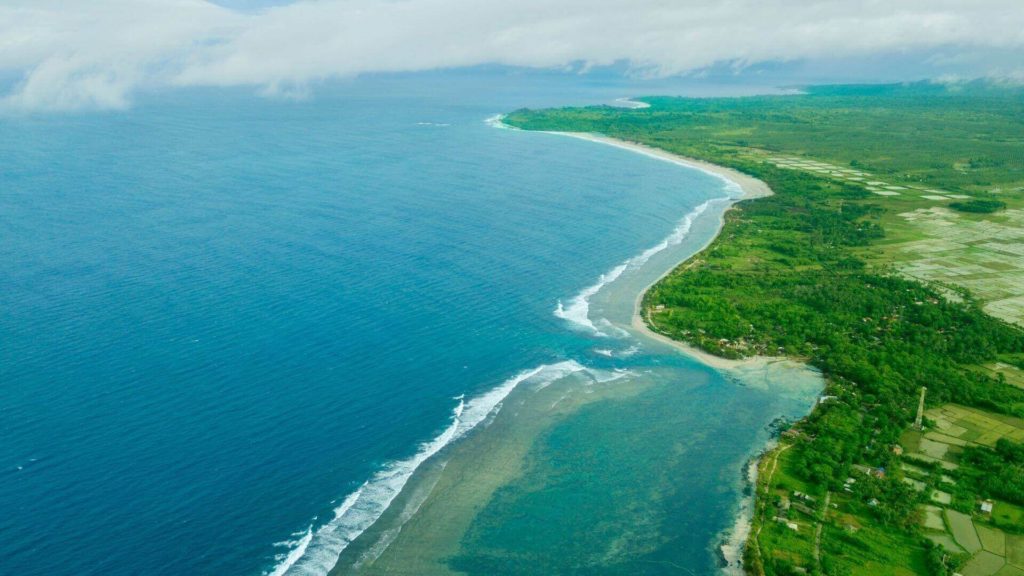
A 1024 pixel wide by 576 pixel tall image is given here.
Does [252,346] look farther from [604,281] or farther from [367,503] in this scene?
[604,281]

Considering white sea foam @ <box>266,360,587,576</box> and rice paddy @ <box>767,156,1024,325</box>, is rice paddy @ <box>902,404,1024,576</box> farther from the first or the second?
white sea foam @ <box>266,360,587,576</box>

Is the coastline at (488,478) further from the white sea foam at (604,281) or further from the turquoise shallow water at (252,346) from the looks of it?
the white sea foam at (604,281)

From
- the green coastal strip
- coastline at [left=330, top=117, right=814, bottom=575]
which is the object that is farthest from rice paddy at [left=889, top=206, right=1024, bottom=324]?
coastline at [left=330, top=117, right=814, bottom=575]

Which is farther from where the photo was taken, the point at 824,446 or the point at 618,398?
the point at 618,398

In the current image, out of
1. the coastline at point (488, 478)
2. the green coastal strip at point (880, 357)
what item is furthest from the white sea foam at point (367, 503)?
the green coastal strip at point (880, 357)

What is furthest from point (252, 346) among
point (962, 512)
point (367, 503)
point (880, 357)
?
point (880, 357)

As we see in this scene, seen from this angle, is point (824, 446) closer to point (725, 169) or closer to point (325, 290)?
point (325, 290)

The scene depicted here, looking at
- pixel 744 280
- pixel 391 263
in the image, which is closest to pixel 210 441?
pixel 391 263
